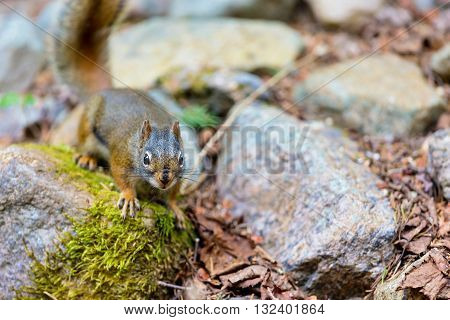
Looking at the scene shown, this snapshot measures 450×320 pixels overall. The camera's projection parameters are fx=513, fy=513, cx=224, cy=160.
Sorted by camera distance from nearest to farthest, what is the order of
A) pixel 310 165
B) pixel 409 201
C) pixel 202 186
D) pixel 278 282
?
pixel 278 282 → pixel 409 201 → pixel 310 165 → pixel 202 186

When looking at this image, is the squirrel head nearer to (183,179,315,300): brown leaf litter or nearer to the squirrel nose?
the squirrel nose

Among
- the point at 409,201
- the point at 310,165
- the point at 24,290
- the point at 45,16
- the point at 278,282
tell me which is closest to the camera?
the point at 24,290

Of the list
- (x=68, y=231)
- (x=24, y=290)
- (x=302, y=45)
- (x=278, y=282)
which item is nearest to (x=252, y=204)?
(x=278, y=282)

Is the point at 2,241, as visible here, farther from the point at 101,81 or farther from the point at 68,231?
the point at 101,81

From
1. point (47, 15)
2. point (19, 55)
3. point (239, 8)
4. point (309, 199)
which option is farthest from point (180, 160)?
point (47, 15)

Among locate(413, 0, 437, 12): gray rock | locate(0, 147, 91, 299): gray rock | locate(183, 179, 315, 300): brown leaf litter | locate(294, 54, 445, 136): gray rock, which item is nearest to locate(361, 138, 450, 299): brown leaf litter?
locate(294, 54, 445, 136): gray rock

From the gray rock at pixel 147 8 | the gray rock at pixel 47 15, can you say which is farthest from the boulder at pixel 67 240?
the gray rock at pixel 147 8

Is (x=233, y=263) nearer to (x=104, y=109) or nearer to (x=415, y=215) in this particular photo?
(x=415, y=215)
